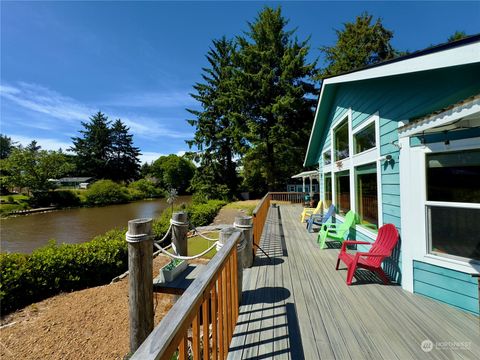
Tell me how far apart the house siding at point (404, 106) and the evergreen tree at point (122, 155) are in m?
50.2

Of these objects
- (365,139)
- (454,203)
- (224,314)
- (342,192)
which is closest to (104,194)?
(342,192)

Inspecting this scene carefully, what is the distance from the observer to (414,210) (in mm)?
2984

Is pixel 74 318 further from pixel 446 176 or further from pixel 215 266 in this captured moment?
pixel 446 176

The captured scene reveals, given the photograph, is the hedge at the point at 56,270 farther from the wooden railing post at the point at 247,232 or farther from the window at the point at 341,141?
the window at the point at 341,141

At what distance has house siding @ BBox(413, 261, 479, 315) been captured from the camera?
8.13 feet

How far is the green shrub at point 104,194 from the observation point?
30.6m

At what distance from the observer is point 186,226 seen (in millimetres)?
4297

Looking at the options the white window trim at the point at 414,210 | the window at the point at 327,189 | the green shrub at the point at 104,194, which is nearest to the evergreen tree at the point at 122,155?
the green shrub at the point at 104,194

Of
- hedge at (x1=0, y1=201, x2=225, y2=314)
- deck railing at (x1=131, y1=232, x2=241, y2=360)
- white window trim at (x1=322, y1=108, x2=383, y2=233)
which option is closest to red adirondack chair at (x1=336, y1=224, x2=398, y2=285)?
white window trim at (x1=322, y1=108, x2=383, y2=233)

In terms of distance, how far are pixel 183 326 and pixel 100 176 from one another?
5186 cm

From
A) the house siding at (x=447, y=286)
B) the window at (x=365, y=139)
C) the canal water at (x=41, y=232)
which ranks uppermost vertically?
the window at (x=365, y=139)

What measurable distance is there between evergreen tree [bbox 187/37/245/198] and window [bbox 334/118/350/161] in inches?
737

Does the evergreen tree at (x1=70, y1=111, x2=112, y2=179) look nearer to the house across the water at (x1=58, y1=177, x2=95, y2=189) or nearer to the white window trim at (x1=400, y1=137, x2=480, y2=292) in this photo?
the house across the water at (x1=58, y1=177, x2=95, y2=189)

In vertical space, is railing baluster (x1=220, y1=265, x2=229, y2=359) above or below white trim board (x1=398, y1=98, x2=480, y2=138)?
below
